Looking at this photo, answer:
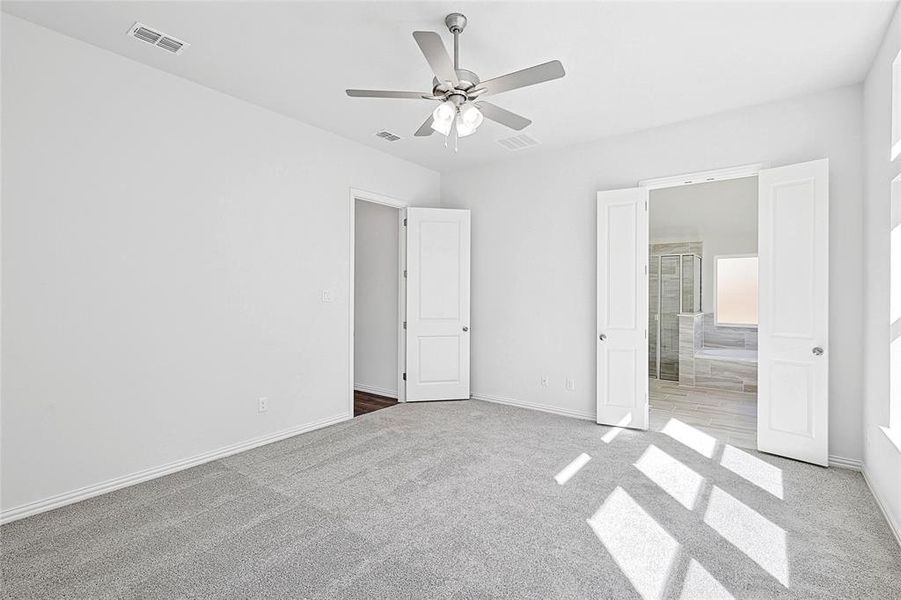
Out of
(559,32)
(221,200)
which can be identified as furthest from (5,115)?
(559,32)

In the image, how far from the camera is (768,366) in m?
3.40

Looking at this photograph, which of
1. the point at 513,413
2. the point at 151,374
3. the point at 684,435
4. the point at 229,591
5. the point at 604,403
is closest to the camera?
the point at 229,591

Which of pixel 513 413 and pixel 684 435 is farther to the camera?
pixel 513 413

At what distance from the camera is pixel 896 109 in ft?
8.05

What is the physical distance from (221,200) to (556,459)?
3.27 meters

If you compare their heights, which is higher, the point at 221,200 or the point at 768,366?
the point at 221,200

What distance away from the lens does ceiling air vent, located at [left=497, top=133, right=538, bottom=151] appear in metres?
4.26

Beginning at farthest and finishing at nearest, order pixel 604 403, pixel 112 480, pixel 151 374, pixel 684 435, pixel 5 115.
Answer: pixel 604 403, pixel 684 435, pixel 151 374, pixel 112 480, pixel 5 115

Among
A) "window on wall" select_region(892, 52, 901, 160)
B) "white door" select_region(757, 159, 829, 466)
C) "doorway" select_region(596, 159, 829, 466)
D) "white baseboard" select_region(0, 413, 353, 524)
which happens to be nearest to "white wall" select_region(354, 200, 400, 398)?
"white baseboard" select_region(0, 413, 353, 524)

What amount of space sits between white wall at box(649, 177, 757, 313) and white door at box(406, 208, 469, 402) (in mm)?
3936

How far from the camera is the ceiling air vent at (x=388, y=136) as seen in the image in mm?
4219

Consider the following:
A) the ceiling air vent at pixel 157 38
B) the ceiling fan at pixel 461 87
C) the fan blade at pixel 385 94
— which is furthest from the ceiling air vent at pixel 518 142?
the ceiling air vent at pixel 157 38

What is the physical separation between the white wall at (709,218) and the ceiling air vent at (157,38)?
6661 millimetres

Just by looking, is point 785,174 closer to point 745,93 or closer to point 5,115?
point 745,93
